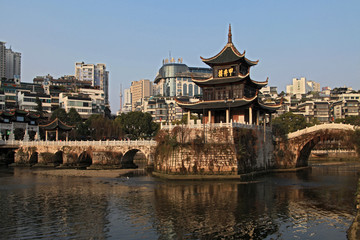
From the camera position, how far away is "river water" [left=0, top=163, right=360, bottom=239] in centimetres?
2242

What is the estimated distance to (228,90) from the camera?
52594 millimetres

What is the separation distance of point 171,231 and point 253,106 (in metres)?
32.1

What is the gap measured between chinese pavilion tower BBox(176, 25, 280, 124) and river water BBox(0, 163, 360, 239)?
39.3 feet

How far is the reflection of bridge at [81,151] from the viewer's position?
60.5 meters

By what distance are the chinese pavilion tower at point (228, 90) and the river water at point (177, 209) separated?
11985 mm

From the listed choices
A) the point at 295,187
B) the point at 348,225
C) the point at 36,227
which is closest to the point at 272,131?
the point at 295,187

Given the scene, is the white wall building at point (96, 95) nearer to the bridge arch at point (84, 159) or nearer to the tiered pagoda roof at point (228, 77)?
the bridge arch at point (84, 159)

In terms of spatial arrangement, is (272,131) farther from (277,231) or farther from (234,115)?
(277,231)

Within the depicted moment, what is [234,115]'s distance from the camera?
172 ft

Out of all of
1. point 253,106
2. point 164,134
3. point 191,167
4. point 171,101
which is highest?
point 171,101

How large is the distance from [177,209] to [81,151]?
131ft

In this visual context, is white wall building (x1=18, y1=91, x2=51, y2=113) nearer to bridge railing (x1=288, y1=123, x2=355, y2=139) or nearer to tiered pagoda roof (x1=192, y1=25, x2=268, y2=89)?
tiered pagoda roof (x1=192, y1=25, x2=268, y2=89)

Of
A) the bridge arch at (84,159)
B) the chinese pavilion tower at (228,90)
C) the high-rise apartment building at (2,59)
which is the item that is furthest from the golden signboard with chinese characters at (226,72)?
the high-rise apartment building at (2,59)

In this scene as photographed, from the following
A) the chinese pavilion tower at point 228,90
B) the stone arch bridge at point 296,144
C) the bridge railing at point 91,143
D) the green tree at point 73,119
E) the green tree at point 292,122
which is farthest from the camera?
the green tree at point 73,119
